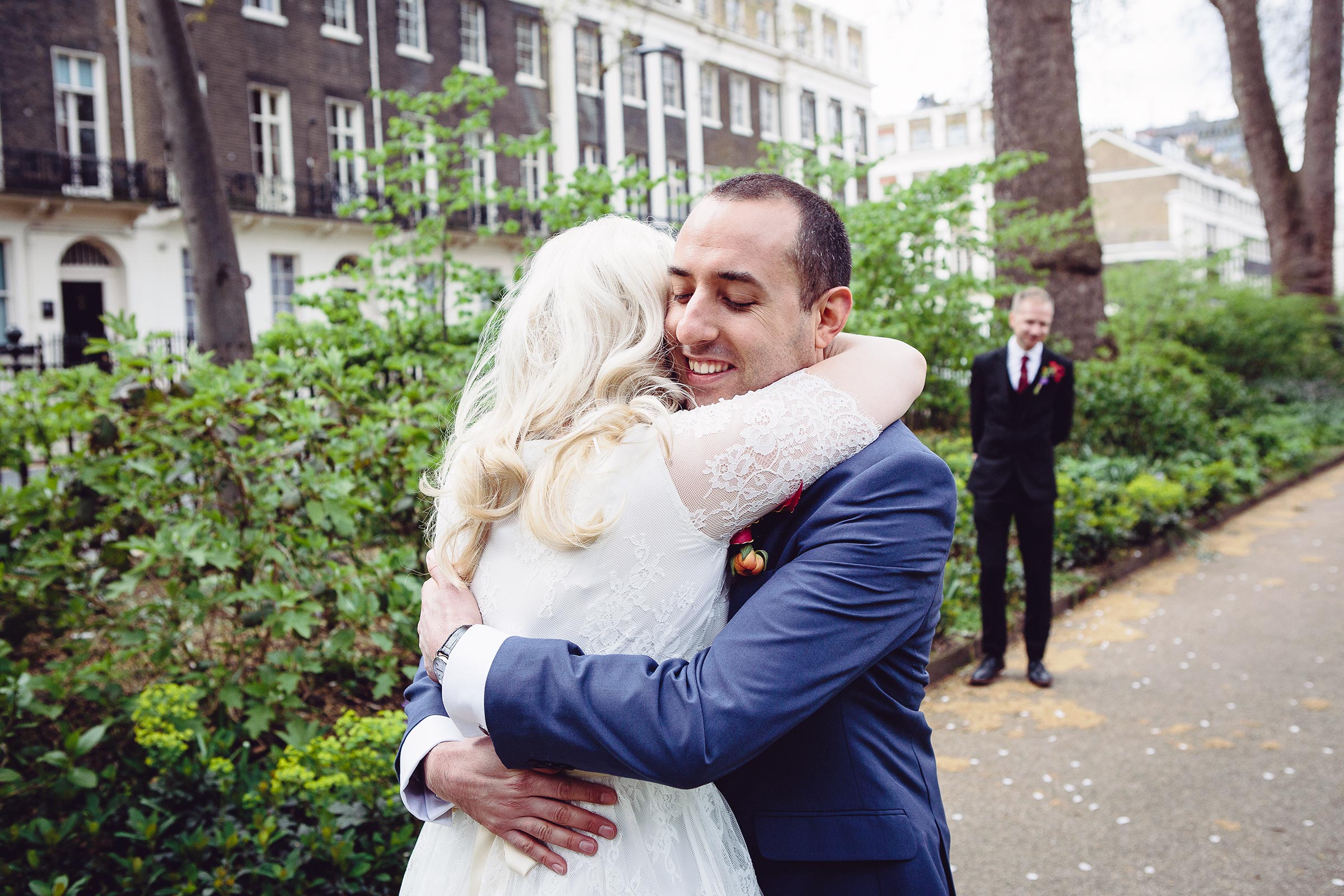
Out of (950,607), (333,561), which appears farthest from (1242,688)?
(333,561)

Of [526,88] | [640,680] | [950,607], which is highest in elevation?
[526,88]

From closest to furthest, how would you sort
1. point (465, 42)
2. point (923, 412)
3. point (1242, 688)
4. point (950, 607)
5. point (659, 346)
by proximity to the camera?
point (659, 346) → point (1242, 688) → point (950, 607) → point (923, 412) → point (465, 42)

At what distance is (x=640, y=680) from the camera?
1.39 metres

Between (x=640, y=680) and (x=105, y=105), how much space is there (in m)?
27.4

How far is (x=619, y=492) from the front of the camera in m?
1.46

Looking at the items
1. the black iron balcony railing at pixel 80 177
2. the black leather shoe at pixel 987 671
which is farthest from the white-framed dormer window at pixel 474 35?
the black leather shoe at pixel 987 671

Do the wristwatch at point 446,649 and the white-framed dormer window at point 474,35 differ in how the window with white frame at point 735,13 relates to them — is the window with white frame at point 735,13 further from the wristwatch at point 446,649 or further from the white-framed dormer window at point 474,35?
the wristwatch at point 446,649

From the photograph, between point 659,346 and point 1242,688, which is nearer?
point 659,346

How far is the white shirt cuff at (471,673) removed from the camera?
148 cm

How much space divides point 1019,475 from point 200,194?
5.91 meters

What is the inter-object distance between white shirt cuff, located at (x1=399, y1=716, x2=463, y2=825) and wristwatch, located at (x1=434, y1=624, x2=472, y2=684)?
0.43ft

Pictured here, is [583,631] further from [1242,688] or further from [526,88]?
[526,88]

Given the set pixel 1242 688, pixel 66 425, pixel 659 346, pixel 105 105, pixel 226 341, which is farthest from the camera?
pixel 105 105

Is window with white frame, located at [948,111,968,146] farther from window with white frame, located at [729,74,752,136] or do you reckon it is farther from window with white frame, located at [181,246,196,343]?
window with white frame, located at [181,246,196,343]
